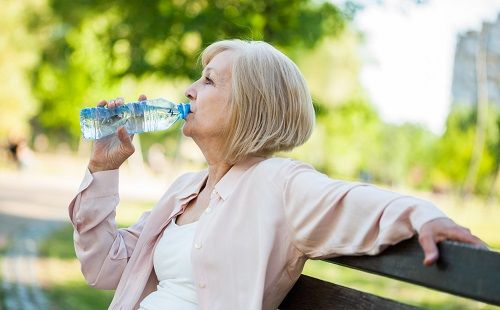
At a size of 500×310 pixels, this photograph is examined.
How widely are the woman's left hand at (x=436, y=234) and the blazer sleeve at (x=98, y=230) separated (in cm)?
131

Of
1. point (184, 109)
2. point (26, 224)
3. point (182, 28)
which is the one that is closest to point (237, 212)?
point (184, 109)

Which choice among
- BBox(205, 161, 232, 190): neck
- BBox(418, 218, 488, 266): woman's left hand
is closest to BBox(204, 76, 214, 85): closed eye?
BBox(205, 161, 232, 190): neck

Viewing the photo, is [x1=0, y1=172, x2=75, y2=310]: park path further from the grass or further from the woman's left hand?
the woman's left hand

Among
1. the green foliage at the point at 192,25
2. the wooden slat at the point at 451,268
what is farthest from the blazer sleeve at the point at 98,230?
the green foliage at the point at 192,25

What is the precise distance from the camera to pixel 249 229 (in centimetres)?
217

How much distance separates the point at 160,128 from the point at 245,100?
1.81 feet

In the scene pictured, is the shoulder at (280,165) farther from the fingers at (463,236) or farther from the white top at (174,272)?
the fingers at (463,236)

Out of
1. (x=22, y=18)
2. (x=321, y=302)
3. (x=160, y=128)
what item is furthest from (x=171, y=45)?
(x=22, y=18)

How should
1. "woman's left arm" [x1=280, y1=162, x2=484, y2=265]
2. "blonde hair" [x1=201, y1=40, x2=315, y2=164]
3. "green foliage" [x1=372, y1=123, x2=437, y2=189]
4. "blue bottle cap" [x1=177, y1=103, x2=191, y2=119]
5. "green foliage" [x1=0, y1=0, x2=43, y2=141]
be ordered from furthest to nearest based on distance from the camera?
"green foliage" [x1=372, y1=123, x2=437, y2=189]
"green foliage" [x1=0, y1=0, x2=43, y2=141]
"blue bottle cap" [x1=177, y1=103, x2=191, y2=119]
"blonde hair" [x1=201, y1=40, x2=315, y2=164]
"woman's left arm" [x1=280, y1=162, x2=484, y2=265]

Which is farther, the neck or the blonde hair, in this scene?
the neck

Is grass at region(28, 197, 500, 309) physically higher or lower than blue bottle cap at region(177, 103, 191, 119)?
lower

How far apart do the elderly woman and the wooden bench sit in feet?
0.11

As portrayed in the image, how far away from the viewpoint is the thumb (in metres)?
2.55

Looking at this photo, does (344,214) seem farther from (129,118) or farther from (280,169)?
(129,118)
